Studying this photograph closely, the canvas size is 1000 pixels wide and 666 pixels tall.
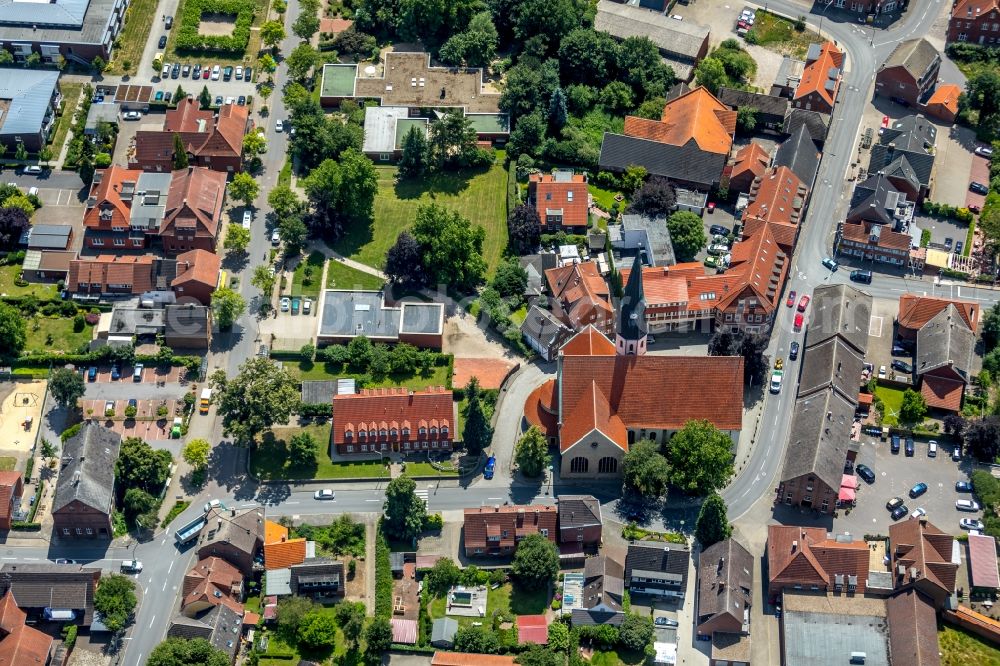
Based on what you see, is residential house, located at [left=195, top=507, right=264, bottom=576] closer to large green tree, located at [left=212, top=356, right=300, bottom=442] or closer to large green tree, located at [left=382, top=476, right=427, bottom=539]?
large green tree, located at [left=212, top=356, right=300, bottom=442]

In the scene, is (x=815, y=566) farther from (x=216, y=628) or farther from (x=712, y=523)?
(x=216, y=628)

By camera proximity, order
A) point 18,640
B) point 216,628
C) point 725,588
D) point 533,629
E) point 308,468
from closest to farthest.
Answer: point 18,640 < point 216,628 < point 533,629 < point 725,588 < point 308,468

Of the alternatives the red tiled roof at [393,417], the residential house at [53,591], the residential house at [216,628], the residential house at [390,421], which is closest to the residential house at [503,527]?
the residential house at [390,421]

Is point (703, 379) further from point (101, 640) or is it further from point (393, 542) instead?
point (101, 640)

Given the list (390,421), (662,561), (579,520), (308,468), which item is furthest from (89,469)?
(662,561)

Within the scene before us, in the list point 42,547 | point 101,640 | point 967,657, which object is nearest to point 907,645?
point 967,657
